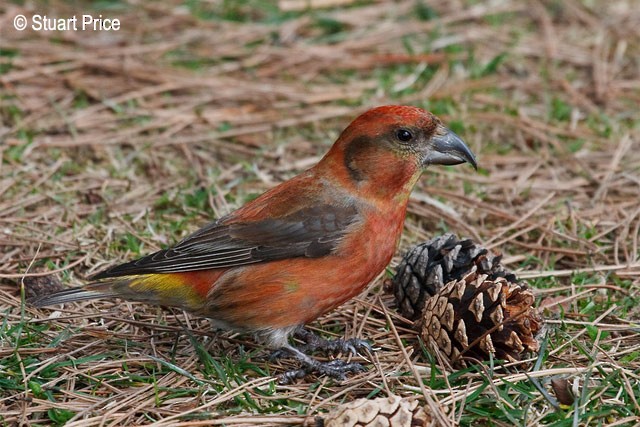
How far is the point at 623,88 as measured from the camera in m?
7.70

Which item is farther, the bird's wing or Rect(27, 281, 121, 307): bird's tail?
the bird's wing

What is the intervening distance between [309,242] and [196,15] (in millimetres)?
4635

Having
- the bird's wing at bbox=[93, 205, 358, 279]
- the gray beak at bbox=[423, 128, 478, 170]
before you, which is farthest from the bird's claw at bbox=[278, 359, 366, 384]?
the gray beak at bbox=[423, 128, 478, 170]

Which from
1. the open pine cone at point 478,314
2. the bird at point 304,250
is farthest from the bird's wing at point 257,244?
the open pine cone at point 478,314

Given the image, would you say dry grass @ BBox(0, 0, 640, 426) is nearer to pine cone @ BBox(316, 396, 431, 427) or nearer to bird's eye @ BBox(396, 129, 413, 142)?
pine cone @ BBox(316, 396, 431, 427)

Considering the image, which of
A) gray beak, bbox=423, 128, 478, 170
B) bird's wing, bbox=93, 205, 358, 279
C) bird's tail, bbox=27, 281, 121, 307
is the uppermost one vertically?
gray beak, bbox=423, 128, 478, 170

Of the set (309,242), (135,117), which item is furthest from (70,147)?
(309,242)

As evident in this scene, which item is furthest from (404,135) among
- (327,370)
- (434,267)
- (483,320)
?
(327,370)

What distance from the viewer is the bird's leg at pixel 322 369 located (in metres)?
4.24

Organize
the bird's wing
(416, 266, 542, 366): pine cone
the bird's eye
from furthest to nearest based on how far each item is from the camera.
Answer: the bird's eye → the bird's wing → (416, 266, 542, 366): pine cone

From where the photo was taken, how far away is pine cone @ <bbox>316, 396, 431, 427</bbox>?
354 centimetres

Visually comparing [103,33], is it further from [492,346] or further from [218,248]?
[492,346]

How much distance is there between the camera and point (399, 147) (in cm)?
465

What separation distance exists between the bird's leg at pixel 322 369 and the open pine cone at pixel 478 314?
0.43 m
